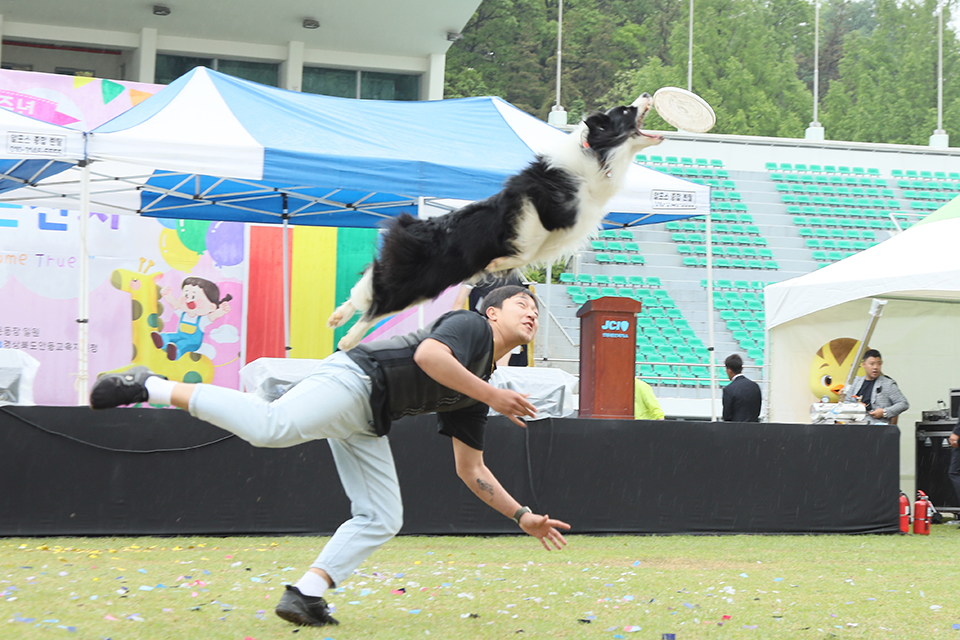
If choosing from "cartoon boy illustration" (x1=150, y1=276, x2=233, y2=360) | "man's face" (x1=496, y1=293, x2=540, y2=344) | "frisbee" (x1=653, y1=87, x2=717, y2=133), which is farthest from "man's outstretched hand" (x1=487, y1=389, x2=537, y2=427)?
"cartoon boy illustration" (x1=150, y1=276, x2=233, y2=360)

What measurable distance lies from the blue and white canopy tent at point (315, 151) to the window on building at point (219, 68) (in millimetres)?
8265

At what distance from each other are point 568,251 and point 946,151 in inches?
949

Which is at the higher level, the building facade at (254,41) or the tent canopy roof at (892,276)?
the building facade at (254,41)

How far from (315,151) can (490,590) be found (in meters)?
4.27

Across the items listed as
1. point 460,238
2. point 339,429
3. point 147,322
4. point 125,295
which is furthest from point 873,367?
point 125,295

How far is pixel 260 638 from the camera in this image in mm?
2906

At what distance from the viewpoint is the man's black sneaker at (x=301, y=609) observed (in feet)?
9.95

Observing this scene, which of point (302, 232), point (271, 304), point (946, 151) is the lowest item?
point (271, 304)

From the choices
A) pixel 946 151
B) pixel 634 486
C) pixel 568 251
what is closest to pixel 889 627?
pixel 568 251

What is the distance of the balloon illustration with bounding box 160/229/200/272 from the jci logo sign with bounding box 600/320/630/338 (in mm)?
7124

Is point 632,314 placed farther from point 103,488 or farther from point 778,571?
point 103,488

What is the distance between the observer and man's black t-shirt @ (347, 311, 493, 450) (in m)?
3.04

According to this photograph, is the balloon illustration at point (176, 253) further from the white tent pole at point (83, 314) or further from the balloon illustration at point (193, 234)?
the white tent pole at point (83, 314)

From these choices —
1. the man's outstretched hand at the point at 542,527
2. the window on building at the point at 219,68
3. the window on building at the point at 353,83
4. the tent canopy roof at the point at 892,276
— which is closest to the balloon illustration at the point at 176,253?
the window on building at the point at 219,68
